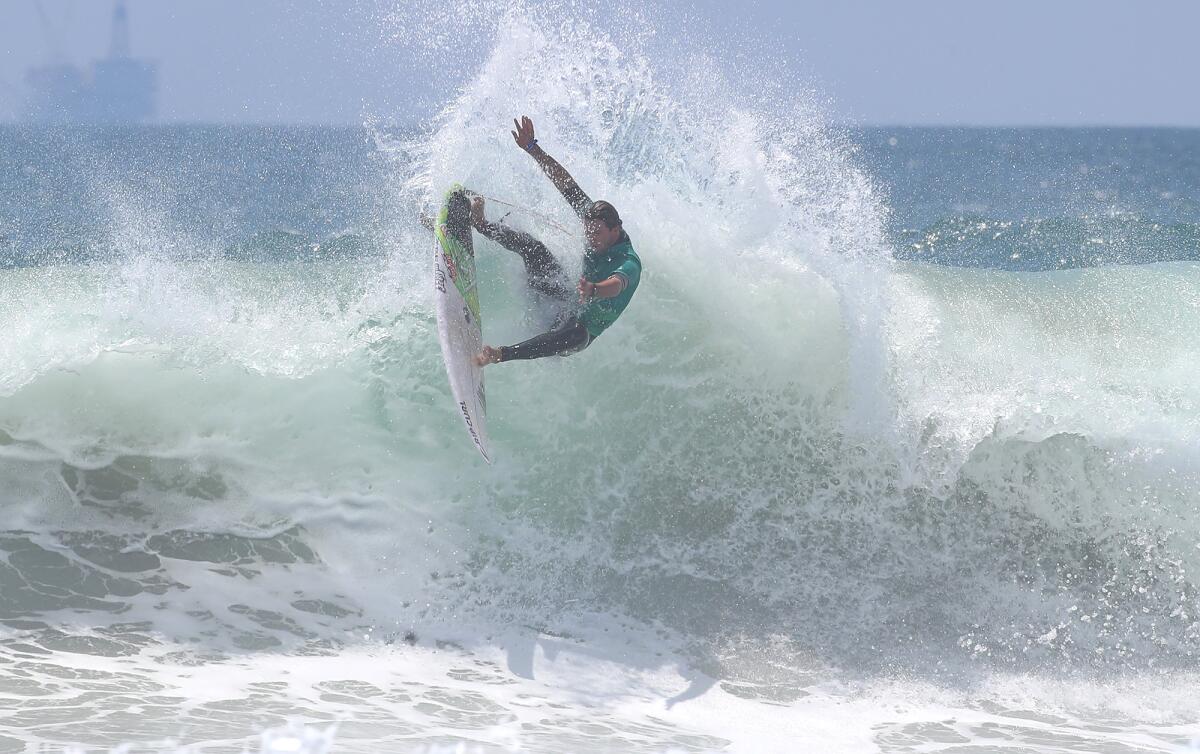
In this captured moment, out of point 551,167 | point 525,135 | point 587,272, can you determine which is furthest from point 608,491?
point 525,135

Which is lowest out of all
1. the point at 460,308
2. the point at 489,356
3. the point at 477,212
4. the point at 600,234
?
the point at 489,356

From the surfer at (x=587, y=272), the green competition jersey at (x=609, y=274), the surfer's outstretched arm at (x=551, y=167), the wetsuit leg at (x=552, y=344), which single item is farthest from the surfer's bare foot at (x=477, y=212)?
the wetsuit leg at (x=552, y=344)

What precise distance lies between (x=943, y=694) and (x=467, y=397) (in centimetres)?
318

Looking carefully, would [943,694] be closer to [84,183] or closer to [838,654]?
[838,654]

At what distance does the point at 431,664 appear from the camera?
5.57m

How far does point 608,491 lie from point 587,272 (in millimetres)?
1564

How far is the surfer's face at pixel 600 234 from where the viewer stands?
18.2 feet

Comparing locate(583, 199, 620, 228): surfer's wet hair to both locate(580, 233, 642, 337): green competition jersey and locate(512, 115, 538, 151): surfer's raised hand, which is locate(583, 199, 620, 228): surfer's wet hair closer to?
locate(580, 233, 642, 337): green competition jersey

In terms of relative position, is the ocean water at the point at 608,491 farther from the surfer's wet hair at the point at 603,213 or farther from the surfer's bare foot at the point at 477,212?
the surfer's wet hair at the point at 603,213

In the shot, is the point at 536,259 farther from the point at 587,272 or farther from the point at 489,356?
the point at 489,356

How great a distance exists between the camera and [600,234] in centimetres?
559

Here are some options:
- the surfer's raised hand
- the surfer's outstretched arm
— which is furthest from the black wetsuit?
the surfer's raised hand

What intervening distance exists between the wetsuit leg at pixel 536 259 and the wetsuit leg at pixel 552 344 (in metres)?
0.43

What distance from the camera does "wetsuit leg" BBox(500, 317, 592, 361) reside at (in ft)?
18.5
